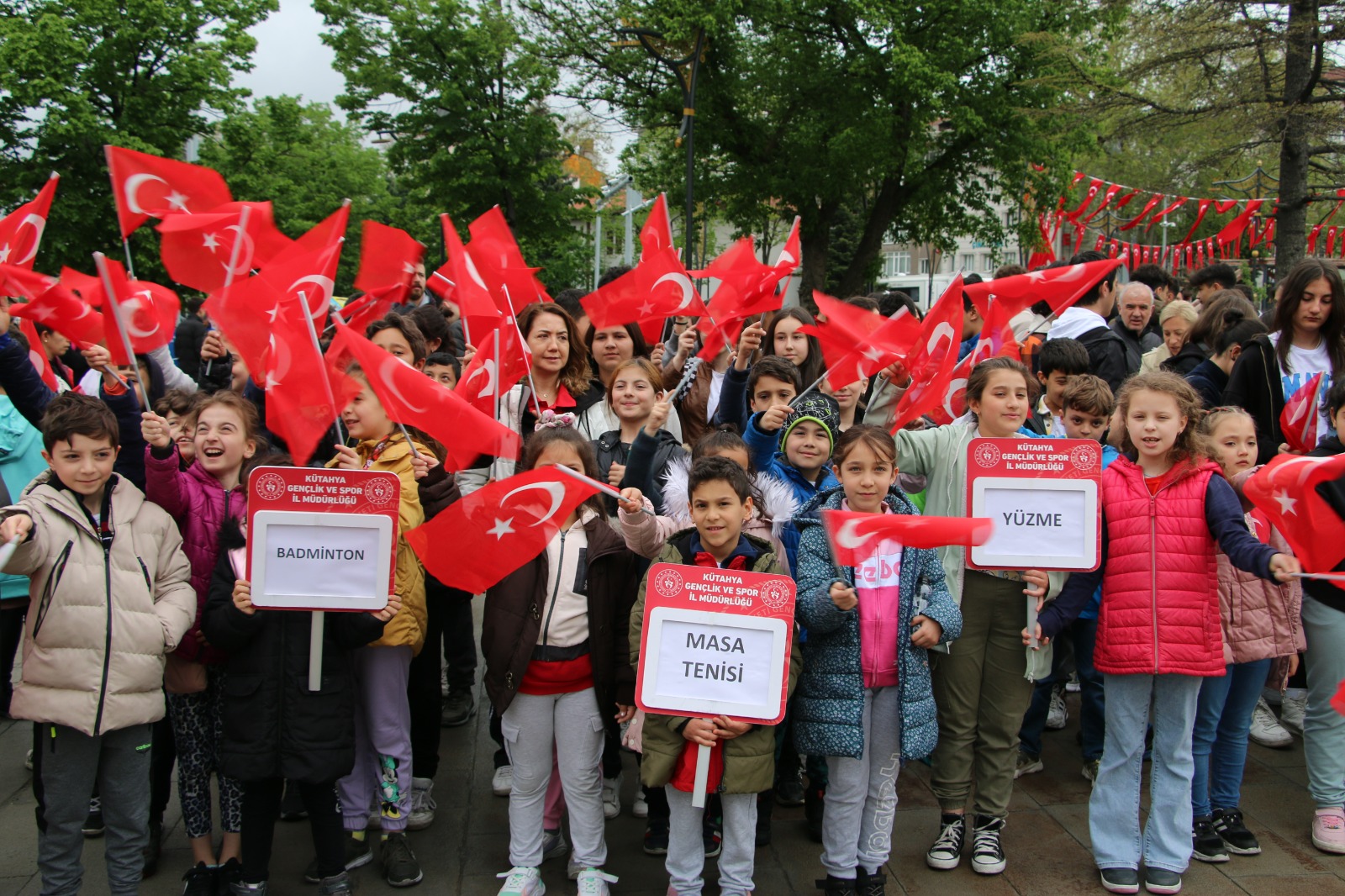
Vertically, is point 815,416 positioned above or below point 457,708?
above

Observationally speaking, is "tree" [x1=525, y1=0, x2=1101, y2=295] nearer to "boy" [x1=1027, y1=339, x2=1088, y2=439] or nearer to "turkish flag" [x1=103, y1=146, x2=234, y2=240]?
"boy" [x1=1027, y1=339, x2=1088, y2=439]

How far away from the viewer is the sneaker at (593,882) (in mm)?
3689

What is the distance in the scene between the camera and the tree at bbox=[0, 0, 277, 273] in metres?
18.4

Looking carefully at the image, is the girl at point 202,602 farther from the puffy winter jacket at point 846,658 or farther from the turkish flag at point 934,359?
the turkish flag at point 934,359

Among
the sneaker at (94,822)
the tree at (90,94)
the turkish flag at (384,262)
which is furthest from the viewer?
the tree at (90,94)

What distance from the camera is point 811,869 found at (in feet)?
13.2

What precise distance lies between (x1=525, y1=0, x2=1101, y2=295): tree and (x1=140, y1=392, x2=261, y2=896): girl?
17731mm

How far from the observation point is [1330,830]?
4152mm

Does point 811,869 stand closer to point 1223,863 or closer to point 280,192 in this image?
point 1223,863

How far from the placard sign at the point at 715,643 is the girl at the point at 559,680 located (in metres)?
0.38

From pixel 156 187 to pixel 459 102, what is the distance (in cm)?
1549

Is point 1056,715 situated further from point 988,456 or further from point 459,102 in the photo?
point 459,102

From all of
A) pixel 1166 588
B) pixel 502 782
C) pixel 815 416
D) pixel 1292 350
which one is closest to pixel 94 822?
pixel 502 782

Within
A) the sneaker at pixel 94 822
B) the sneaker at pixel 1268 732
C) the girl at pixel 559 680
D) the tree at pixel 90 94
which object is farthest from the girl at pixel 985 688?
the tree at pixel 90 94
